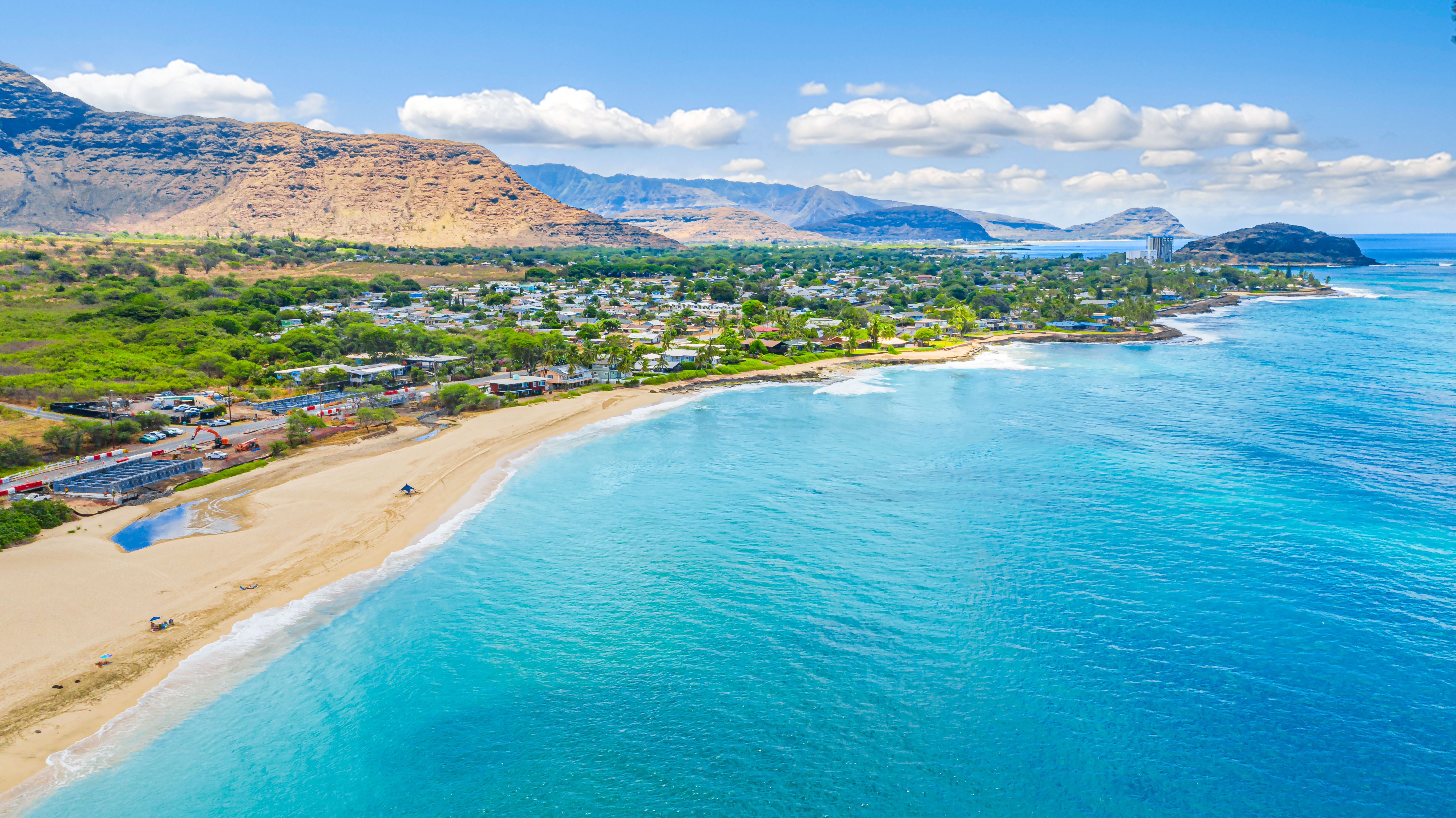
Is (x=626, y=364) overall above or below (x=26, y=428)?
above

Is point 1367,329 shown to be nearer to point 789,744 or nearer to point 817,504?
point 817,504

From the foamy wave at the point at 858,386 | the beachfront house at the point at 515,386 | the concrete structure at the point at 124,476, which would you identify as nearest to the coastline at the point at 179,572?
the concrete structure at the point at 124,476

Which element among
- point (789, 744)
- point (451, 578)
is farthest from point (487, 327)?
point (789, 744)

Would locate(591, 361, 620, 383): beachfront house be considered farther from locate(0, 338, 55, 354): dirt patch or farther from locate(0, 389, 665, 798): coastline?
locate(0, 338, 55, 354): dirt patch

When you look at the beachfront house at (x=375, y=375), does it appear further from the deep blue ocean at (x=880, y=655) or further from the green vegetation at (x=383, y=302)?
the deep blue ocean at (x=880, y=655)

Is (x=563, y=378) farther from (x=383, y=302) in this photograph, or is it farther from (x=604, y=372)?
(x=383, y=302)

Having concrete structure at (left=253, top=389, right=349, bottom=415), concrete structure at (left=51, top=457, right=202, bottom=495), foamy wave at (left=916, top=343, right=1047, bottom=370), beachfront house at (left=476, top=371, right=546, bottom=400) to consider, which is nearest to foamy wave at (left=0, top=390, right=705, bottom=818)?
concrete structure at (left=51, top=457, right=202, bottom=495)

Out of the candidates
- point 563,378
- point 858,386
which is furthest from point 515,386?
point 858,386
